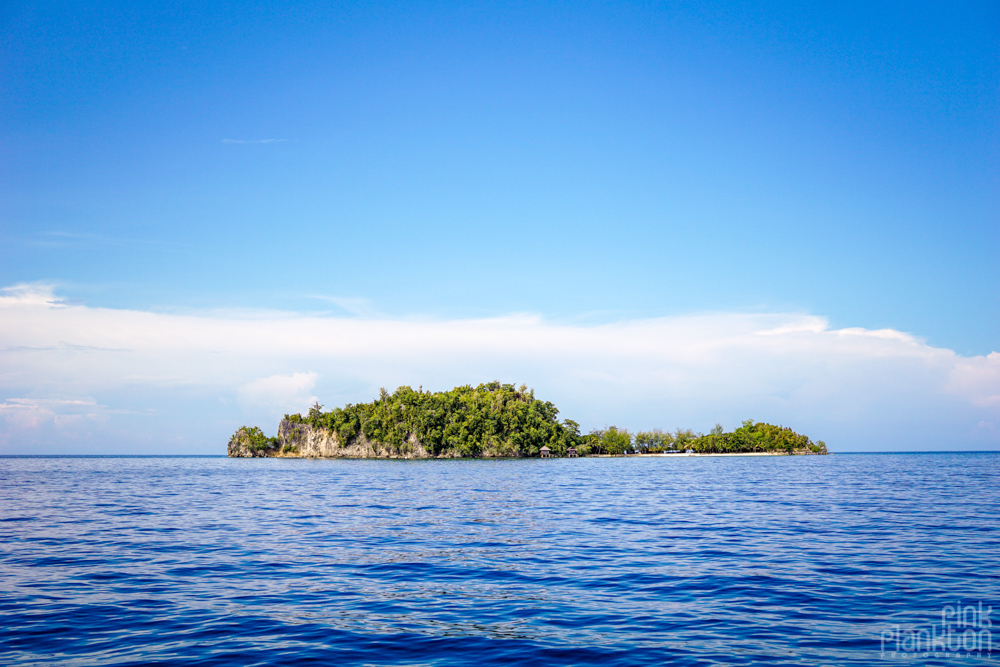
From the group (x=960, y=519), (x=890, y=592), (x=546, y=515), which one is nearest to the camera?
(x=890, y=592)

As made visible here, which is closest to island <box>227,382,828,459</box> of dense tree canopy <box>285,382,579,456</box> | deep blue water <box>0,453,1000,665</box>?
dense tree canopy <box>285,382,579,456</box>

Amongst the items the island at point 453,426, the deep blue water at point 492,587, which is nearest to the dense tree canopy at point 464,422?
the island at point 453,426

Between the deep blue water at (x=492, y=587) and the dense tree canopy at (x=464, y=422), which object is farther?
the dense tree canopy at (x=464, y=422)

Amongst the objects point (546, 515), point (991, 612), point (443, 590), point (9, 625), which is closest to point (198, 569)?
point (9, 625)

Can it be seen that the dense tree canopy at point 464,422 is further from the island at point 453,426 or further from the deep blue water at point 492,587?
the deep blue water at point 492,587

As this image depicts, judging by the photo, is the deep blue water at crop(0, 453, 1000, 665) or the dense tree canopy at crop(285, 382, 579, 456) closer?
the deep blue water at crop(0, 453, 1000, 665)

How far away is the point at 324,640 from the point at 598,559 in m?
9.87

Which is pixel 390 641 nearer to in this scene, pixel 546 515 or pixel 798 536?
pixel 798 536

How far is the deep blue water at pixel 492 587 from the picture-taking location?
11.0 metres

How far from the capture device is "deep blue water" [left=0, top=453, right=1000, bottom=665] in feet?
36.2

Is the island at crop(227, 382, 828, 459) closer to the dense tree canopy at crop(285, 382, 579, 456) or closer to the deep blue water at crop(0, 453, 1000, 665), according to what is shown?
the dense tree canopy at crop(285, 382, 579, 456)

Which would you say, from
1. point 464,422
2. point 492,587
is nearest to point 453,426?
point 464,422

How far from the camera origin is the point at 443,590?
1550cm

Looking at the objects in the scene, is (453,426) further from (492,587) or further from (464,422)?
(492,587)
